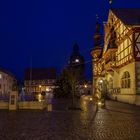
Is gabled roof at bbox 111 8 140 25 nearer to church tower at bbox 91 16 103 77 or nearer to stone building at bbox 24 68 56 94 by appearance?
church tower at bbox 91 16 103 77

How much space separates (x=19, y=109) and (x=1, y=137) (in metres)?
16.9

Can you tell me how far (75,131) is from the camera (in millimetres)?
14773

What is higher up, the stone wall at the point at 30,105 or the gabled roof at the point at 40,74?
the gabled roof at the point at 40,74

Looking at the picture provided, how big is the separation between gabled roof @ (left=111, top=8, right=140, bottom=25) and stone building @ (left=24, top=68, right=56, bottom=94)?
78996mm

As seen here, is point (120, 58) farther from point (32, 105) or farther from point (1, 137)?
point (1, 137)

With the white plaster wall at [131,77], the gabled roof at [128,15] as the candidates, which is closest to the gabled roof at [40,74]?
the gabled roof at [128,15]

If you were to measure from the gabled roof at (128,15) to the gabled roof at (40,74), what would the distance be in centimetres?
8005

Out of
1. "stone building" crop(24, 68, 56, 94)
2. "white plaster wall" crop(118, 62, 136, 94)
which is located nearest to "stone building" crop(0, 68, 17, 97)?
"stone building" crop(24, 68, 56, 94)

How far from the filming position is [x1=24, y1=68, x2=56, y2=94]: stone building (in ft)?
410

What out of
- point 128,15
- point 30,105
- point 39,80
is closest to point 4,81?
point 39,80

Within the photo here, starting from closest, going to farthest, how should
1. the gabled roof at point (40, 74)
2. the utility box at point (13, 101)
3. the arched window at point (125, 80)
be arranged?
1. the utility box at point (13, 101)
2. the arched window at point (125, 80)
3. the gabled roof at point (40, 74)

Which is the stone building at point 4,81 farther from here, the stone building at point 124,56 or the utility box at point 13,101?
the utility box at point 13,101

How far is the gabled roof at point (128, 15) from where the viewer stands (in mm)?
40050

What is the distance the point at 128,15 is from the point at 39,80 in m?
84.1
